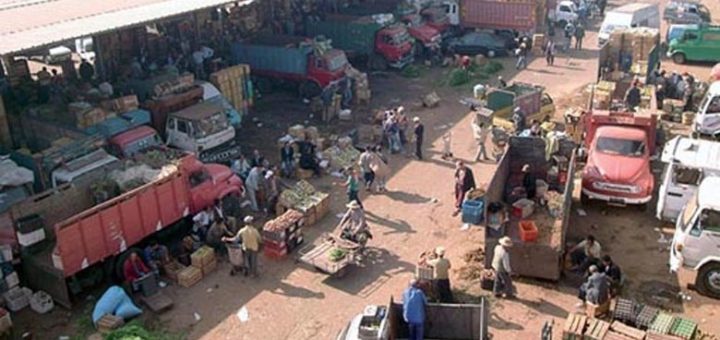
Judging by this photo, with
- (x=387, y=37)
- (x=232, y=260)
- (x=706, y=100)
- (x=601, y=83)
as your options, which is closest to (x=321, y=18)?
(x=387, y=37)

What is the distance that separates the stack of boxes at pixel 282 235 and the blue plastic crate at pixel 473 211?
13.9ft

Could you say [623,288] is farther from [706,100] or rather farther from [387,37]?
[387,37]

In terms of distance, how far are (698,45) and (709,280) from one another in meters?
21.0

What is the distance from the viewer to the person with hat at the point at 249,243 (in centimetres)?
1662

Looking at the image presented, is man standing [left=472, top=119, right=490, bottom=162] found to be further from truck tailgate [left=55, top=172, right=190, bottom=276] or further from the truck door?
A: truck tailgate [left=55, top=172, right=190, bottom=276]

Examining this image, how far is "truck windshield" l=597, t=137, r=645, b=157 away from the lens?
19.9 m

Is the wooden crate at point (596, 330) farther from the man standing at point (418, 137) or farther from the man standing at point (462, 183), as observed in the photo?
the man standing at point (418, 137)

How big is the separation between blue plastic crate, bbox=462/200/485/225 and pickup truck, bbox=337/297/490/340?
589 centimetres

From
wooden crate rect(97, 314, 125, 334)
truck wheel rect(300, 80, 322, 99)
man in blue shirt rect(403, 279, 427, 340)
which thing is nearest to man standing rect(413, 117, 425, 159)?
truck wheel rect(300, 80, 322, 99)

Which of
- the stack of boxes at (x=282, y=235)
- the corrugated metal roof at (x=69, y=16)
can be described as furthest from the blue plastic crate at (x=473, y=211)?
the corrugated metal roof at (x=69, y=16)

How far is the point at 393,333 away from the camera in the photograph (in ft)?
43.2

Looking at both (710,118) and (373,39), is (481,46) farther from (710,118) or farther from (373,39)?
(710,118)

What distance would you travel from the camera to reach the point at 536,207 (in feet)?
61.6

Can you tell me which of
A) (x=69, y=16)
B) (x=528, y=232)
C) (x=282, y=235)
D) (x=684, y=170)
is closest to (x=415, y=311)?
(x=528, y=232)
